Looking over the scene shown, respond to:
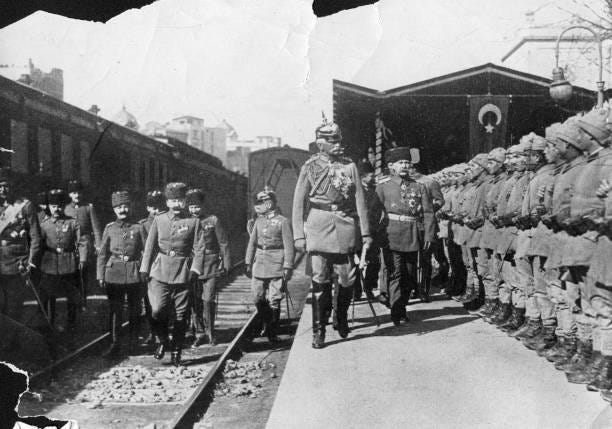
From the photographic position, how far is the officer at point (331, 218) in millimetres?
5871

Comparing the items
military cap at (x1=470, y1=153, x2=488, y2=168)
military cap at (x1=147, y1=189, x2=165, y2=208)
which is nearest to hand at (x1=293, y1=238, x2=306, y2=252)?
military cap at (x1=147, y1=189, x2=165, y2=208)

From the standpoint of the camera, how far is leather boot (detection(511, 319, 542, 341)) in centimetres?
591

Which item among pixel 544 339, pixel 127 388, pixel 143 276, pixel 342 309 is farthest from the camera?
pixel 143 276

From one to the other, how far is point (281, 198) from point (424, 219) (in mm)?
13866

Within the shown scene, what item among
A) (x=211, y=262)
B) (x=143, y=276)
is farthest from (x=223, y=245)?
(x=143, y=276)

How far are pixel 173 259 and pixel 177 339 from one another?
901mm

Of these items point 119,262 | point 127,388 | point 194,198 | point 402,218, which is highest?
point 194,198

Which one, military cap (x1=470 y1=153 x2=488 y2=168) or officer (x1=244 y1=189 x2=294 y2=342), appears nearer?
officer (x1=244 y1=189 x2=294 y2=342)

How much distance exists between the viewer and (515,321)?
253 inches

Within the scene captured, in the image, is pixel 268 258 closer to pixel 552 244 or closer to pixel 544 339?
pixel 544 339

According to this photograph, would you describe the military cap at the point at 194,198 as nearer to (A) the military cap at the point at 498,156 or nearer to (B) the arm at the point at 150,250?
(B) the arm at the point at 150,250

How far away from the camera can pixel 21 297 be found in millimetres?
7242

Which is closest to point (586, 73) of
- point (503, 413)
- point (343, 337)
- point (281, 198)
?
point (281, 198)

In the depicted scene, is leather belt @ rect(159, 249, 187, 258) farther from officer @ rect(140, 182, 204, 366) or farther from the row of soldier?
the row of soldier
